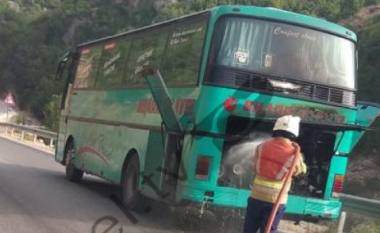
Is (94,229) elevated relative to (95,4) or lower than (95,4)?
lower

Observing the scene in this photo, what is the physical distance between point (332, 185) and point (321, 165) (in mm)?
333

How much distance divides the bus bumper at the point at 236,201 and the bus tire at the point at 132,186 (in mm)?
1851

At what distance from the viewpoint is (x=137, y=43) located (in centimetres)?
1185

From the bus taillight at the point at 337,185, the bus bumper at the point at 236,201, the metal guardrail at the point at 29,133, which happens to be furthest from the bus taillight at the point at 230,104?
the metal guardrail at the point at 29,133

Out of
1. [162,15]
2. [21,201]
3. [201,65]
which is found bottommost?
[21,201]

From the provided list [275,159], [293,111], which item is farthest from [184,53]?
[275,159]

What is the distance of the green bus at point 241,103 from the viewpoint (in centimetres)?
877

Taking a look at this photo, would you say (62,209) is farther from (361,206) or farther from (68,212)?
(361,206)

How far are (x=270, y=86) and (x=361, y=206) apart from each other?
2.34m

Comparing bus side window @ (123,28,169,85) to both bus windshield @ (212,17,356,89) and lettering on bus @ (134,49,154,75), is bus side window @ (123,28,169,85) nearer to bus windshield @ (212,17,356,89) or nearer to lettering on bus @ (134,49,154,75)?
lettering on bus @ (134,49,154,75)

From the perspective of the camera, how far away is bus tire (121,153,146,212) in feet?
34.9

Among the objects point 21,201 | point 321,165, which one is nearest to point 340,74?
point 321,165

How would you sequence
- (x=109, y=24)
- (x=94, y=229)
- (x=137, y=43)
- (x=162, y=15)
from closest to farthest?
(x=94, y=229) < (x=137, y=43) < (x=162, y=15) < (x=109, y=24)

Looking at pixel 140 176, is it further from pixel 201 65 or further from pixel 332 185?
pixel 332 185
